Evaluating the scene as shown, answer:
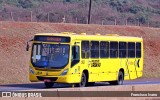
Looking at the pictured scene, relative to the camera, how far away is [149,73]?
5669cm

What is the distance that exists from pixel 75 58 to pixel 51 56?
1245 mm

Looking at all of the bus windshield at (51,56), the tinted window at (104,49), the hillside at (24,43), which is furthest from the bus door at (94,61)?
the hillside at (24,43)

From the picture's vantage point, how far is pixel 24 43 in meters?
54.6

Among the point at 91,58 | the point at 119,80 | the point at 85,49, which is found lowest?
the point at 119,80

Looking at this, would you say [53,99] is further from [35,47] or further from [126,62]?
[126,62]

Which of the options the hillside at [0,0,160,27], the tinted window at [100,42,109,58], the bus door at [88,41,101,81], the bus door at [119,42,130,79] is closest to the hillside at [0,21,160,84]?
the bus door at [119,42,130,79]

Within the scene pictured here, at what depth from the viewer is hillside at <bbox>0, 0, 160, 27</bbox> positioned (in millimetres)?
94281

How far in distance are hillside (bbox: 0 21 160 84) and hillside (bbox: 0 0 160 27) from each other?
857 inches

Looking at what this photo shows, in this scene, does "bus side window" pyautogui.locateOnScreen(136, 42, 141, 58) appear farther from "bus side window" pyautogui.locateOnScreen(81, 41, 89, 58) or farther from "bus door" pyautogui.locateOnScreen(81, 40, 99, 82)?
"bus side window" pyautogui.locateOnScreen(81, 41, 89, 58)

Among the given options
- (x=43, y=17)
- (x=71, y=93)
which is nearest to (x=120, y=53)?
(x=71, y=93)

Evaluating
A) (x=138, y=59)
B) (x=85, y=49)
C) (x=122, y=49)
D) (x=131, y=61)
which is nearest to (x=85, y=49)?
(x=85, y=49)

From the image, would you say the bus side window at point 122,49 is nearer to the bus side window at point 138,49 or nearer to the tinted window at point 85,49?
the bus side window at point 138,49

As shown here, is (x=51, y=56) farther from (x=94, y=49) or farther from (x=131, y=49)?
(x=131, y=49)

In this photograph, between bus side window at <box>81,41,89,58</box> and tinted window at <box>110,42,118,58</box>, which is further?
tinted window at <box>110,42,118,58</box>
